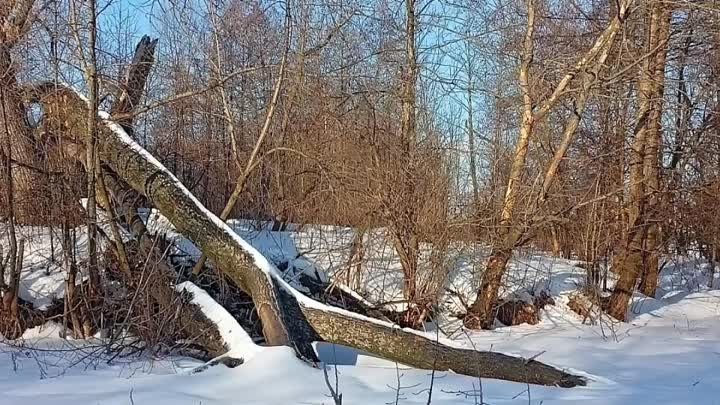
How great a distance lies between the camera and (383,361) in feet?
20.0

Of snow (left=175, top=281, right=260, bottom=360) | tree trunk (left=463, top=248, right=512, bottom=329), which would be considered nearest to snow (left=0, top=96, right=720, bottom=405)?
snow (left=175, top=281, right=260, bottom=360)

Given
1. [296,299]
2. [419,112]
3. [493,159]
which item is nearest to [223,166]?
[419,112]

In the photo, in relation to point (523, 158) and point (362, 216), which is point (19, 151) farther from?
point (523, 158)

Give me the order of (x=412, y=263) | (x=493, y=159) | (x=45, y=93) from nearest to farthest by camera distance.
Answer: (x=45, y=93)
(x=412, y=263)
(x=493, y=159)

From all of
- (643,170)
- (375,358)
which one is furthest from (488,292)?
(643,170)

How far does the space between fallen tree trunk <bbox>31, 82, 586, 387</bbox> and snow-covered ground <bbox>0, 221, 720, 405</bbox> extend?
20 cm

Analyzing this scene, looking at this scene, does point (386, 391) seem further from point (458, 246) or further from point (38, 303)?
point (38, 303)

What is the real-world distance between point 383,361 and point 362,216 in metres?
2.62

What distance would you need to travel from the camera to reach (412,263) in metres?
8.07

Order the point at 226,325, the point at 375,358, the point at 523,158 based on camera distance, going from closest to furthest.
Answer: the point at 226,325, the point at 375,358, the point at 523,158

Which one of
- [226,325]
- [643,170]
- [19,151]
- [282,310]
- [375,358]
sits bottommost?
[375,358]

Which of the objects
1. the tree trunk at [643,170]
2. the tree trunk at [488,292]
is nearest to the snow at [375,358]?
the tree trunk at [488,292]

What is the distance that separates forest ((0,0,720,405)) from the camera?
5680 millimetres

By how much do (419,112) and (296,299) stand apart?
418 cm
